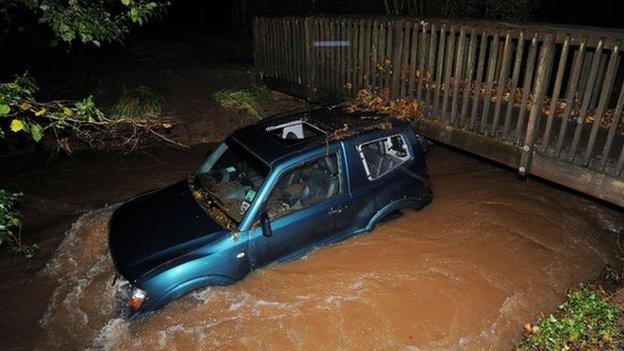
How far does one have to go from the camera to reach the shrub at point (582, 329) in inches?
157

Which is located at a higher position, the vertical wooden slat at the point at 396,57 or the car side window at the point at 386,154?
the vertical wooden slat at the point at 396,57

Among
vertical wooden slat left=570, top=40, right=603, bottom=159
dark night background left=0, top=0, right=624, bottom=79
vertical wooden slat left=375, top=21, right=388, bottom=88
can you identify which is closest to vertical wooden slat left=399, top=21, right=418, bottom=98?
vertical wooden slat left=375, top=21, right=388, bottom=88

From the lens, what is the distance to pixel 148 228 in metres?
4.82

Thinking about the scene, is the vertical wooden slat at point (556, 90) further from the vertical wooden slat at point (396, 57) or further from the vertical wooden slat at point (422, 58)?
the vertical wooden slat at point (396, 57)

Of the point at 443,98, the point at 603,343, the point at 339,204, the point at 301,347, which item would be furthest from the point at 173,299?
the point at 443,98

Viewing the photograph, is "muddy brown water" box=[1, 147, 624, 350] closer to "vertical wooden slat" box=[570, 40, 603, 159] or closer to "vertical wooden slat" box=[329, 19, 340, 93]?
"vertical wooden slat" box=[570, 40, 603, 159]

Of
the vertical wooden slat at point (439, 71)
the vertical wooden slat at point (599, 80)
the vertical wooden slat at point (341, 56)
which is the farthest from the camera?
the vertical wooden slat at point (341, 56)

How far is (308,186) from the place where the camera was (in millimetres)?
5070

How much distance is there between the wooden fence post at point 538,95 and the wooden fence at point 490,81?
0.01 meters

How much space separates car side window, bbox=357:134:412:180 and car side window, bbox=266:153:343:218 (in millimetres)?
633

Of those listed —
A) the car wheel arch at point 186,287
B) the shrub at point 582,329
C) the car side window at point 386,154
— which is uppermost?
the car side window at point 386,154

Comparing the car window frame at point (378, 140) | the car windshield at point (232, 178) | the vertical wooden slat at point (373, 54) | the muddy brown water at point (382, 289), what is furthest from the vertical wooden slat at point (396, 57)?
the car windshield at point (232, 178)

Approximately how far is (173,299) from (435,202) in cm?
430

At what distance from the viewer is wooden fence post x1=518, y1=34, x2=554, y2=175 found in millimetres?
5230
